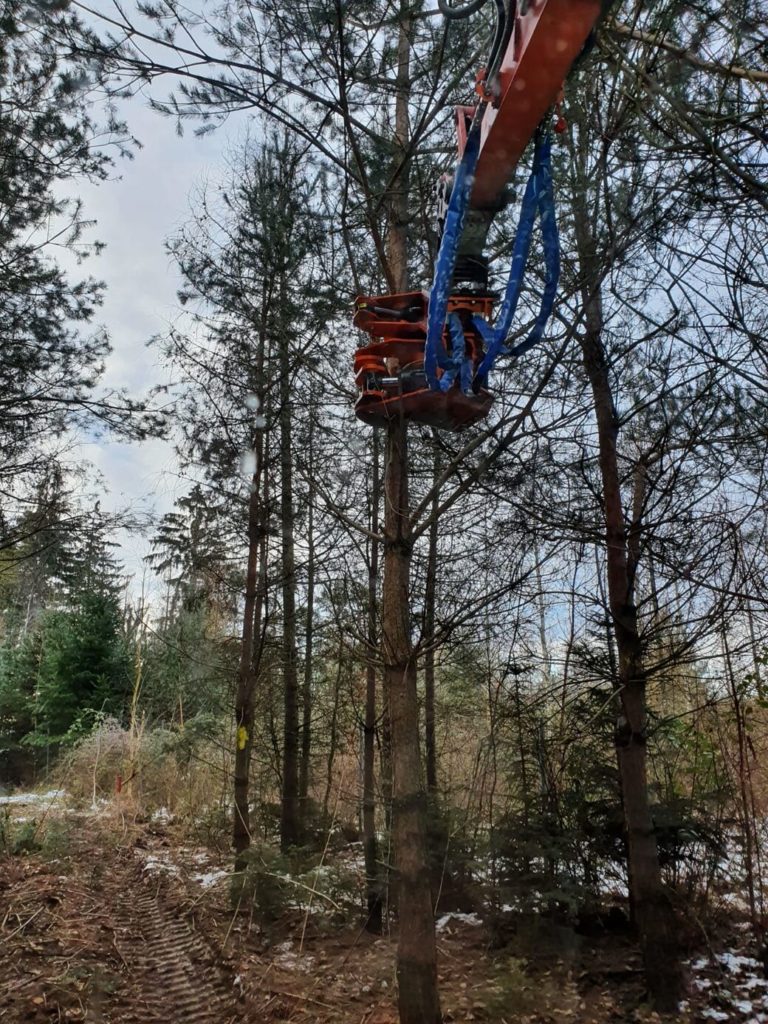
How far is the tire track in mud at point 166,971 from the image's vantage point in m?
4.81

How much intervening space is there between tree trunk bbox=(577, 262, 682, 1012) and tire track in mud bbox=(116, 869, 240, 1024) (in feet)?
10.3

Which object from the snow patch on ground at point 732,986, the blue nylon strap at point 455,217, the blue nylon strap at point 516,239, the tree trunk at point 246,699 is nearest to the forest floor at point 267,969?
the snow patch on ground at point 732,986

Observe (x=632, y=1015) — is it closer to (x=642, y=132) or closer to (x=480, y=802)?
(x=480, y=802)

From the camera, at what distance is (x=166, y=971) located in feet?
18.4

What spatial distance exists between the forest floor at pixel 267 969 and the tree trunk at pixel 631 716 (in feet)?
1.21

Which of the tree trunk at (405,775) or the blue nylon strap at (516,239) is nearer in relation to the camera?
the blue nylon strap at (516,239)

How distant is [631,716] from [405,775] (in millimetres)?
2222

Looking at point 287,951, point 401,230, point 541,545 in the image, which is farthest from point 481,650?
point 401,230

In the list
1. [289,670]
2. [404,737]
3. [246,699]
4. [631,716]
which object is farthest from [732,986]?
[289,670]

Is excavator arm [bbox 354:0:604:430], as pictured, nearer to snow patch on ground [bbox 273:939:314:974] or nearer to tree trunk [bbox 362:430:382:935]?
tree trunk [bbox 362:430:382:935]

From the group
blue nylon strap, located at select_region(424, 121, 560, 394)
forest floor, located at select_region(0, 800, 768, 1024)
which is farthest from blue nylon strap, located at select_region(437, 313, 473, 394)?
forest floor, located at select_region(0, 800, 768, 1024)

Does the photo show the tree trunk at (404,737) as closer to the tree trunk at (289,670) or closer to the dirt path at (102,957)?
the dirt path at (102,957)

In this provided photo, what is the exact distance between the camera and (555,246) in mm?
2674

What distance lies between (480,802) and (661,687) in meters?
2.32
